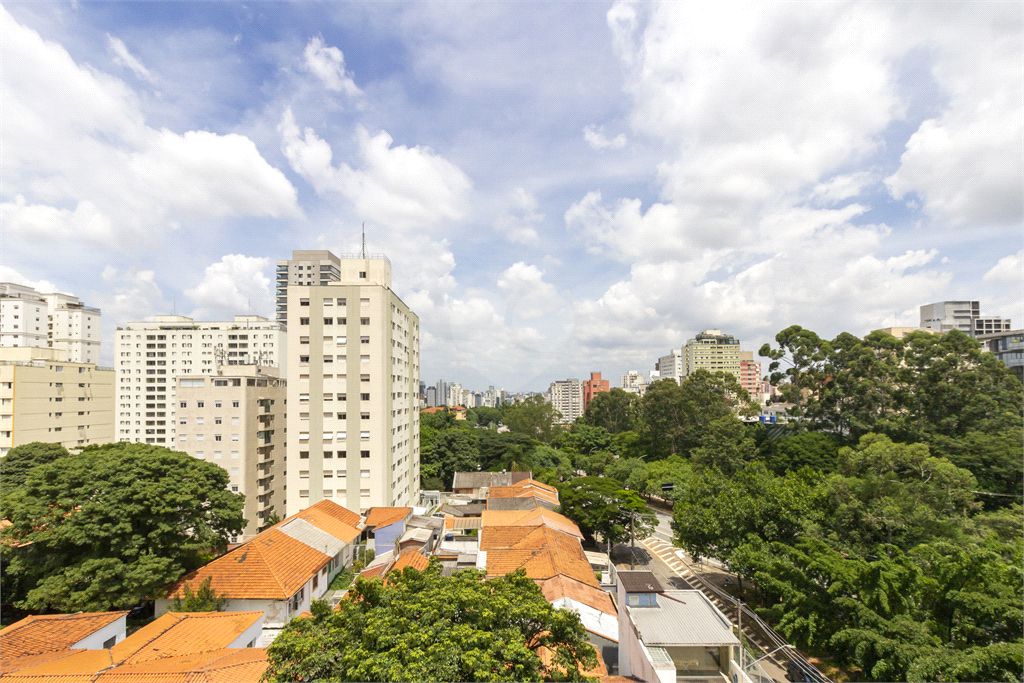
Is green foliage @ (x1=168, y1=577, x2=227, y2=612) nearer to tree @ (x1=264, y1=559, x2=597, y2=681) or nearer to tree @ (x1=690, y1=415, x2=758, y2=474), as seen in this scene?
tree @ (x1=264, y1=559, x2=597, y2=681)

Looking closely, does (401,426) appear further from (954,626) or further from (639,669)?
(954,626)

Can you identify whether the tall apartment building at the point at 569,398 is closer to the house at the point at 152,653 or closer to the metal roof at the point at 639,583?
the metal roof at the point at 639,583

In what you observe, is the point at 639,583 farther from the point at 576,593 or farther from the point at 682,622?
the point at 576,593

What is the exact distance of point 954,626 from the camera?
30.0 ft

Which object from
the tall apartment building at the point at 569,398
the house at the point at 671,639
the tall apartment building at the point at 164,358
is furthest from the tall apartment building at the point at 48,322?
the tall apartment building at the point at 569,398

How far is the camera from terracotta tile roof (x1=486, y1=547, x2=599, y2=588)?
13837 mm

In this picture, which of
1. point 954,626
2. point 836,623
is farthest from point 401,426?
point 954,626

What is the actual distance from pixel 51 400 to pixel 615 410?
47.8 meters

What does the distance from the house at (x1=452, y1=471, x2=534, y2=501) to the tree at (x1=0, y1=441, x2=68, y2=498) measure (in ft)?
71.7

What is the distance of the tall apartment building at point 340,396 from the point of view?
77.2ft

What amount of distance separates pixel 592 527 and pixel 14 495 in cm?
2080

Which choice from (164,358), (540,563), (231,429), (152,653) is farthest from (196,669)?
(164,358)

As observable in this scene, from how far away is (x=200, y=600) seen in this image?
12.8 m

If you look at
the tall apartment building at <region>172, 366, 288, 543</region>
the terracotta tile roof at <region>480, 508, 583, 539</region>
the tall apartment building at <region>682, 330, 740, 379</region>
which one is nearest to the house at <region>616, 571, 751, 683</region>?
the terracotta tile roof at <region>480, 508, 583, 539</region>
